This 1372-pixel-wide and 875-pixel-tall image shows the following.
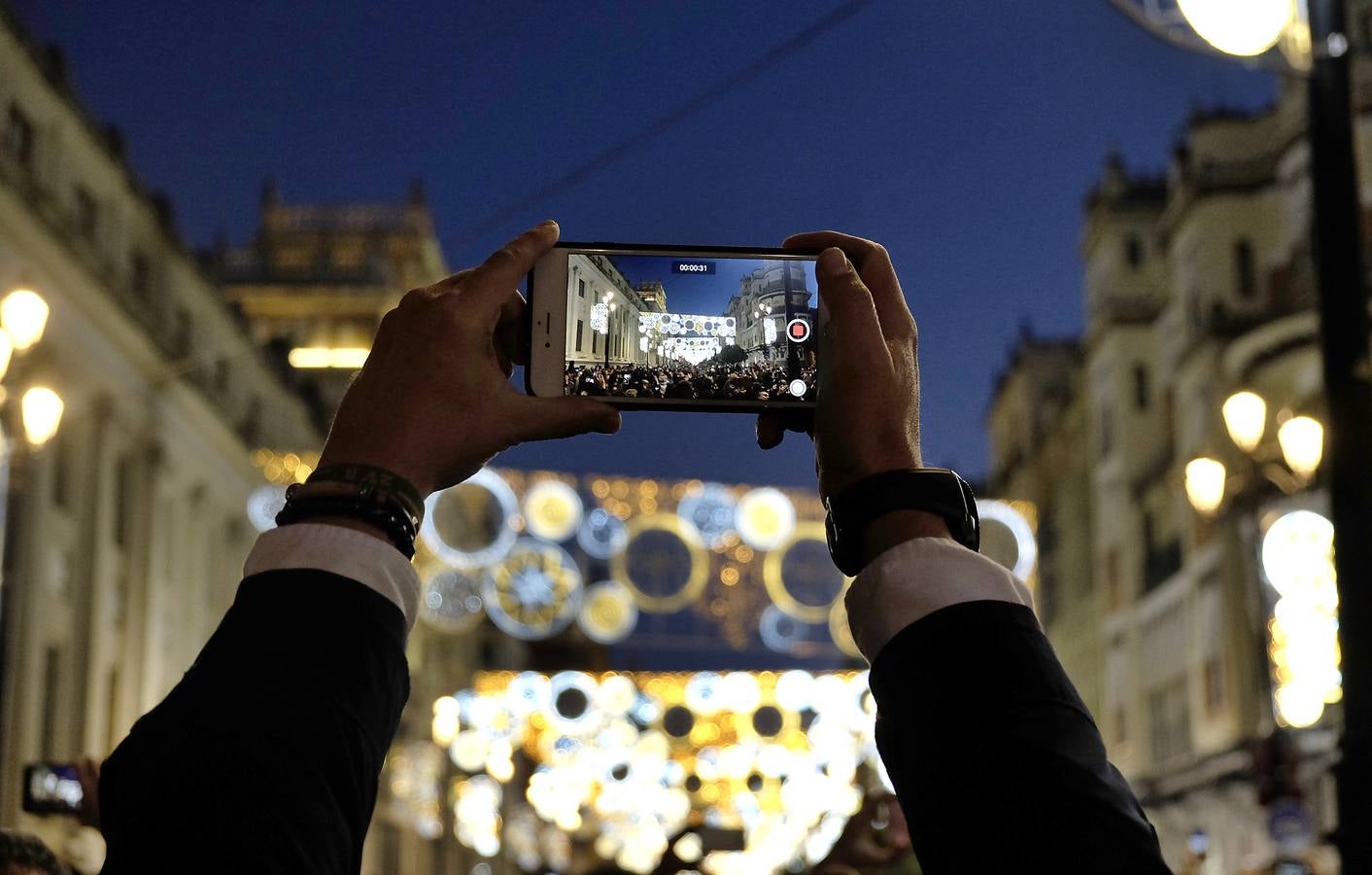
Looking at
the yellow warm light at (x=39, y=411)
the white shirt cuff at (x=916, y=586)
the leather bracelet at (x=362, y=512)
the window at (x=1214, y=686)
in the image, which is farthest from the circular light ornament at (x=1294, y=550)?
the window at (x=1214, y=686)

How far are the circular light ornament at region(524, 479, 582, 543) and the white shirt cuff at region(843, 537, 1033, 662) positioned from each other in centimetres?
2595

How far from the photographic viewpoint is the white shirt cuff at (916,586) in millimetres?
1483

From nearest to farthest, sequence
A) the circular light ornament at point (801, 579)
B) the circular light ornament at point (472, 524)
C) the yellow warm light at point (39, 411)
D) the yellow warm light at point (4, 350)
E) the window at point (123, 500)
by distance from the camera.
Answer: the yellow warm light at point (4, 350)
the yellow warm light at point (39, 411)
the circular light ornament at point (472, 524)
the circular light ornament at point (801, 579)
the window at point (123, 500)

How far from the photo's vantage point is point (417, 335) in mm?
1737

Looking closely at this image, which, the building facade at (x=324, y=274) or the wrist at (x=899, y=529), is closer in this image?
the wrist at (x=899, y=529)

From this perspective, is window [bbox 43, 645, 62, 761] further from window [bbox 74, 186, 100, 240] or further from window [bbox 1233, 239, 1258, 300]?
window [bbox 1233, 239, 1258, 300]

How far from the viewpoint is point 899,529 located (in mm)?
1600

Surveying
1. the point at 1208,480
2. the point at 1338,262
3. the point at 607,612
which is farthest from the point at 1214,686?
the point at 1338,262

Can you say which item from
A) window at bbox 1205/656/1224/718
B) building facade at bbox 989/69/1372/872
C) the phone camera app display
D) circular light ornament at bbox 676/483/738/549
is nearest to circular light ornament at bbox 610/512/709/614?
circular light ornament at bbox 676/483/738/549

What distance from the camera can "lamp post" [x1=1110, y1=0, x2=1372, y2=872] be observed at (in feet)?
18.7

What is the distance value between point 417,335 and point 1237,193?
4097cm

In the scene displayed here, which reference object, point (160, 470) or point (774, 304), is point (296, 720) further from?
point (160, 470)

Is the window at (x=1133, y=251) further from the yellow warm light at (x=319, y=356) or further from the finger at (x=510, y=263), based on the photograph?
the finger at (x=510, y=263)

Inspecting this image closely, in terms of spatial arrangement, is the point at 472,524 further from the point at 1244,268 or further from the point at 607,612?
the point at 1244,268
